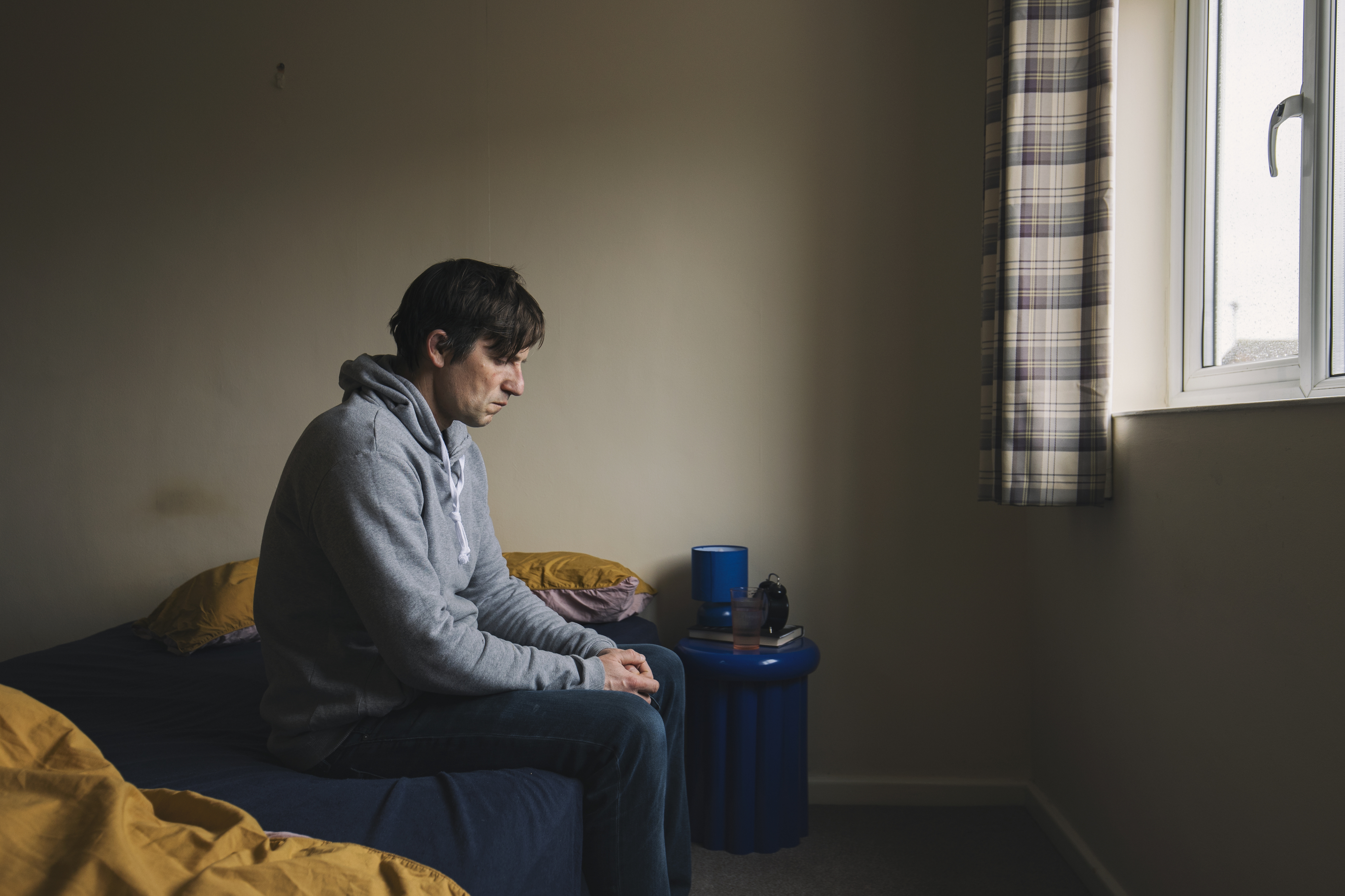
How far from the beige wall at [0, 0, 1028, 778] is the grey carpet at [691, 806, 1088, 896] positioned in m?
0.19

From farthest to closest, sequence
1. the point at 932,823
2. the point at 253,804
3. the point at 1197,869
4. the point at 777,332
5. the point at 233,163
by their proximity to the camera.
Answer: the point at 233,163
the point at 777,332
the point at 932,823
the point at 1197,869
the point at 253,804

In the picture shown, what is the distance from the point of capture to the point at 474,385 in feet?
4.66

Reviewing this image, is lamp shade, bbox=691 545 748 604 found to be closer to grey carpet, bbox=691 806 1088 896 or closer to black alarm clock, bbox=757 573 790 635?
black alarm clock, bbox=757 573 790 635

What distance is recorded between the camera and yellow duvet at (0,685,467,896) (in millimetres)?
681

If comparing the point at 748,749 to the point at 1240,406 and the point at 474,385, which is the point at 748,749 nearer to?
the point at 474,385

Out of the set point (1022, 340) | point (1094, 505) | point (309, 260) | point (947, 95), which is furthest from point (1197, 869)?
point (309, 260)

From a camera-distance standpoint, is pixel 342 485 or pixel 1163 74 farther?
pixel 1163 74

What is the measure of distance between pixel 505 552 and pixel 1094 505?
1.56 metres

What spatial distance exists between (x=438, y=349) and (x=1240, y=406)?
1.32 m

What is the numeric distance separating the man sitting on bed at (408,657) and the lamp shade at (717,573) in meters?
0.82

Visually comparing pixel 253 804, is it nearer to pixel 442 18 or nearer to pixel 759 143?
pixel 759 143

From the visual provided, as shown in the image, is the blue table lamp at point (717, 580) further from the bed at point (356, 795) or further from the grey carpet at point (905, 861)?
the bed at point (356, 795)

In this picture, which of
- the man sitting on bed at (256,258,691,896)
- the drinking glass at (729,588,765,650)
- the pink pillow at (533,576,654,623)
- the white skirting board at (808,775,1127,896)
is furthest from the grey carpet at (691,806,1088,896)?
the man sitting on bed at (256,258,691,896)

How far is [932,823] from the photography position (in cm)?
219
